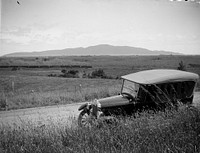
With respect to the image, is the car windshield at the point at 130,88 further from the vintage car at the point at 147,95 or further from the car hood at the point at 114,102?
the car hood at the point at 114,102

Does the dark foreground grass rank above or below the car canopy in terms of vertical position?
below

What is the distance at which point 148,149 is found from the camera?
112 inches

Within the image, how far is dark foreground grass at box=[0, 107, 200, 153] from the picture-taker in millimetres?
2932

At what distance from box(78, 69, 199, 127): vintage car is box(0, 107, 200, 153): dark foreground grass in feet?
3.51

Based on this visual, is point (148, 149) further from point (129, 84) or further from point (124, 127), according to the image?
point (129, 84)

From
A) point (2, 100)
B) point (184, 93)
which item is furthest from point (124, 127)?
point (2, 100)

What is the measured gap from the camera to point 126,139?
131 inches

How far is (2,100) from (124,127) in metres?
9.64

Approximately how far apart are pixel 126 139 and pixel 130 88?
2581 mm

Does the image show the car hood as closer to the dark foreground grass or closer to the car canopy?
the car canopy

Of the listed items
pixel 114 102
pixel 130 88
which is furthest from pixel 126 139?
pixel 130 88

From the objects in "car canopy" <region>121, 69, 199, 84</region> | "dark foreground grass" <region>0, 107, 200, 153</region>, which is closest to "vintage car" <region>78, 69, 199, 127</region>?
"car canopy" <region>121, 69, 199, 84</region>

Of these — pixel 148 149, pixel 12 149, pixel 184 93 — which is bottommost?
pixel 12 149

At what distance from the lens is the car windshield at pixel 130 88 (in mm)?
5484
